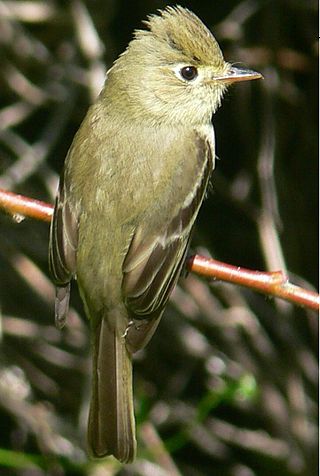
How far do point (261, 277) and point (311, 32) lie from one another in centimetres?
215

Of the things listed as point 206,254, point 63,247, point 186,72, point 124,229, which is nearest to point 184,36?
point 186,72

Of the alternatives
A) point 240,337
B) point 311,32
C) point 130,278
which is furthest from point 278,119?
point 130,278

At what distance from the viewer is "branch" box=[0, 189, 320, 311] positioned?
2.87 meters

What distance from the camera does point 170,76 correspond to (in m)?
3.83

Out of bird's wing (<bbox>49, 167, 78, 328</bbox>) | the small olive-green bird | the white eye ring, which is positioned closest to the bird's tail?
the small olive-green bird

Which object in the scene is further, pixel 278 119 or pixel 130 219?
pixel 278 119

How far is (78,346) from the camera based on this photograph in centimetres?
469

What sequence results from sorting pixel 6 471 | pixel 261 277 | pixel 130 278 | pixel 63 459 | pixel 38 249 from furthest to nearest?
1. pixel 6 471
2. pixel 38 249
3. pixel 63 459
4. pixel 130 278
5. pixel 261 277

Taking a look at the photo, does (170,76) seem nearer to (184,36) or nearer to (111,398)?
(184,36)

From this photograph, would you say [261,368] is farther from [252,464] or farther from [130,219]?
[130,219]

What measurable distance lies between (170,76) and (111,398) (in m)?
1.26

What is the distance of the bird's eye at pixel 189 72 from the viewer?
380 centimetres

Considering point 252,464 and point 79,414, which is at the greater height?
point 79,414

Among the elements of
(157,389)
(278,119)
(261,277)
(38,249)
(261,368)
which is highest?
(261,277)
